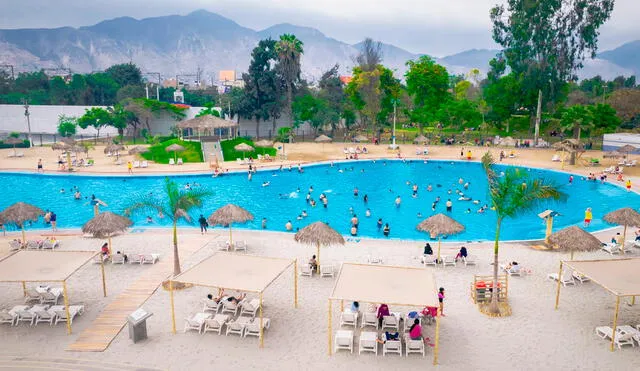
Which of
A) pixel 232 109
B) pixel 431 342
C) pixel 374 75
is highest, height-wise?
pixel 374 75

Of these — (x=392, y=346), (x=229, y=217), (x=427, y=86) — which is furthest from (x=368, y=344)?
(x=427, y=86)

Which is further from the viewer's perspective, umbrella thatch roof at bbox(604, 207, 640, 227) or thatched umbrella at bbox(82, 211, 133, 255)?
umbrella thatch roof at bbox(604, 207, 640, 227)

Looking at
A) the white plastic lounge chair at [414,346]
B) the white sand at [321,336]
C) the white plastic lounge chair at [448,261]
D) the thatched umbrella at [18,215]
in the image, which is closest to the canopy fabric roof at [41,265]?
the white sand at [321,336]

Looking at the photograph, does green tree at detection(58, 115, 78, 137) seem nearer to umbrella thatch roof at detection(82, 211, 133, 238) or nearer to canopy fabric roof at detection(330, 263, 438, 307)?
umbrella thatch roof at detection(82, 211, 133, 238)

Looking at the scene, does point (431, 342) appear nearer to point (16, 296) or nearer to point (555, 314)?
point (555, 314)

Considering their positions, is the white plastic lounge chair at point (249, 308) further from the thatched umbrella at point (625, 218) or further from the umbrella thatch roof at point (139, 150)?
the umbrella thatch roof at point (139, 150)

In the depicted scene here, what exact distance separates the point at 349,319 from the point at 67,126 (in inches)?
2208

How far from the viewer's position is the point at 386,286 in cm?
1276

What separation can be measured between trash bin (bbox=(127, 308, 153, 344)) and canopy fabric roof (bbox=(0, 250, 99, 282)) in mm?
2292

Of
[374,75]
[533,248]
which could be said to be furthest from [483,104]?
[533,248]

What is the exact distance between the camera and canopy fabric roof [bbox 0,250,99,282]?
43.5ft

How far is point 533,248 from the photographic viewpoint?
66.6 feet

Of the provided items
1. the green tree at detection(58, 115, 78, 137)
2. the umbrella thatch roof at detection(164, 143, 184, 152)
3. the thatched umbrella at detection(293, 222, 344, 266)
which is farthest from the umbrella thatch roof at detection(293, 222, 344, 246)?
the green tree at detection(58, 115, 78, 137)

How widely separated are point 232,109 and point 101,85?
34.4 m
